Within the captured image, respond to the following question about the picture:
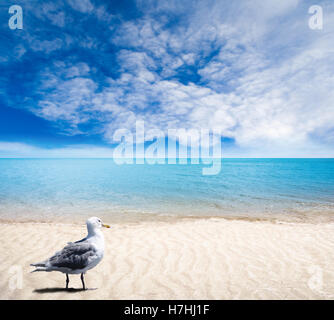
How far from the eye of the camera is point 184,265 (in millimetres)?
5695

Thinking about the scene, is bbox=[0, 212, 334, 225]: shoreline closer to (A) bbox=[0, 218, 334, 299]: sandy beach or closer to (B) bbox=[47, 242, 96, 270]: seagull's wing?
(A) bbox=[0, 218, 334, 299]: sandy beach

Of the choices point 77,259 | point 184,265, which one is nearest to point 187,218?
point 184,265

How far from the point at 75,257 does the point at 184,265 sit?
3462 millimetres

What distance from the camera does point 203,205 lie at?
55.1 ft

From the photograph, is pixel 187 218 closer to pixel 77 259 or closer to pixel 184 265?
pixel 184 265

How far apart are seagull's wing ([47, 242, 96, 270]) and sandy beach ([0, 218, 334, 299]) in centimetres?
98

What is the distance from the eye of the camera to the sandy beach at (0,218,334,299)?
4.38 meters

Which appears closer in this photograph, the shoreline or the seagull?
the seagull

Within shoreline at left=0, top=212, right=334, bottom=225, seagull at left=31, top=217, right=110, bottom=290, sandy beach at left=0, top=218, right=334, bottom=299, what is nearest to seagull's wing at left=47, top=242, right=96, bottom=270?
seagull at left=31, top=217, right=110, bottom=290

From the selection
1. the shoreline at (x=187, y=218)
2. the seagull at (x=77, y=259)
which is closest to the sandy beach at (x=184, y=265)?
the seagull at (x=77, y=259)
